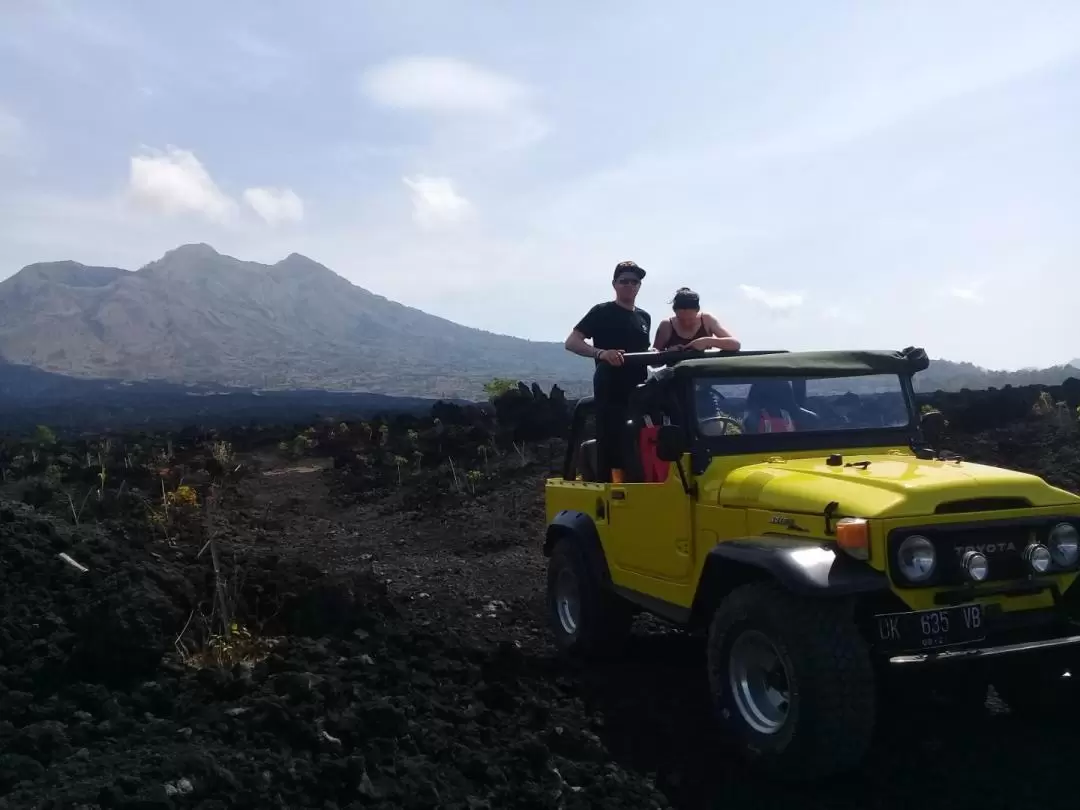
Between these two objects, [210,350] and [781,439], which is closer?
[781,439]

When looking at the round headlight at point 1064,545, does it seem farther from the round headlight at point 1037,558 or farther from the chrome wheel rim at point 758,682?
the chrome wheel rim at point 758,682

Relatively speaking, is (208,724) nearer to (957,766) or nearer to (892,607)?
(892,607)

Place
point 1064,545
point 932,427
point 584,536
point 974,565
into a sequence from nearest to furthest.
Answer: point 974,565, point 1064,545, point 932,427, point 584,536

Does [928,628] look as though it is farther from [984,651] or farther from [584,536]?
[584,536]

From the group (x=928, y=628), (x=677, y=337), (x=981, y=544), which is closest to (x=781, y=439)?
(x=981, y=544)

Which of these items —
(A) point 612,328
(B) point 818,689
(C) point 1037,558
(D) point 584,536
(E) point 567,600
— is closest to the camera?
(B) point 818,689

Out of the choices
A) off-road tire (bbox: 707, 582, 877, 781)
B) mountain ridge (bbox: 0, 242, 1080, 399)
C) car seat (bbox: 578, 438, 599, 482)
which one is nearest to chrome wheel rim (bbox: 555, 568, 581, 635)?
car seat (bbox: 578, 438, 599, 482)

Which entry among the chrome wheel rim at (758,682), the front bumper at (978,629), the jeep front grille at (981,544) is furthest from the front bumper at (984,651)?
the chrome wheel rim at (758,682)

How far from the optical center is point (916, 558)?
405cm

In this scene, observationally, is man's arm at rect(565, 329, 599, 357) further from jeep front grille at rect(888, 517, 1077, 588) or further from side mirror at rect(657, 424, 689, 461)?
jeep front grille at rect(888, 517, 1077, 588)

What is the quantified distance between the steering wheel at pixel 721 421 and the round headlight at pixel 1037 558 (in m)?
1.60

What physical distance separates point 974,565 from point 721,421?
1608 mm

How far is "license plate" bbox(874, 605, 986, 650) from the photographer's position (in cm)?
395

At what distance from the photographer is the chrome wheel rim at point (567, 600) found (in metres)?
6.43
